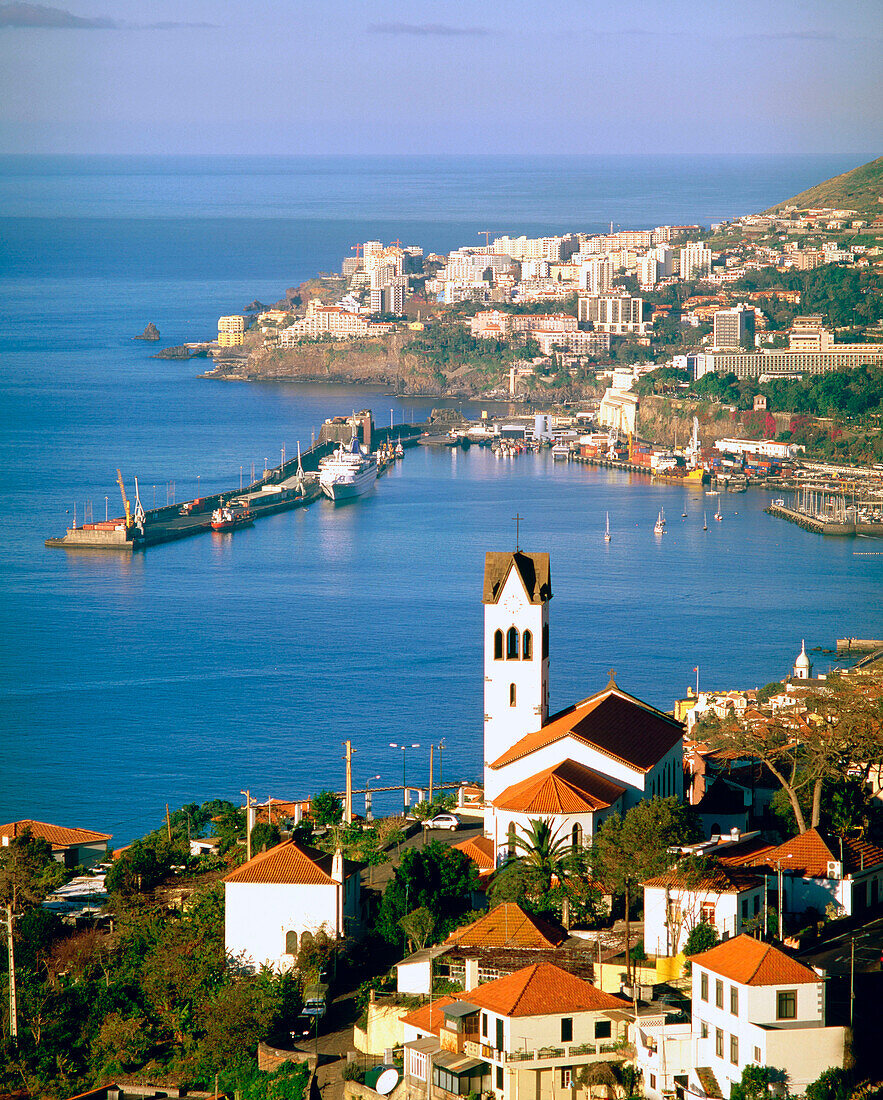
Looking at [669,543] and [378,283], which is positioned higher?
[378,283]

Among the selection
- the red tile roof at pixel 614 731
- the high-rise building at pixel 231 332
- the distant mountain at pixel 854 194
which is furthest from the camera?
the distant mountain at pixel 854 194

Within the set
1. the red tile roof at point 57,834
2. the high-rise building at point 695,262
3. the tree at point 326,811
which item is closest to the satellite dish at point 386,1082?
the tree at point 326,811

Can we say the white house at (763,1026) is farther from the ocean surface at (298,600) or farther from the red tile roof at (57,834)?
the ocean surface at (298,600)

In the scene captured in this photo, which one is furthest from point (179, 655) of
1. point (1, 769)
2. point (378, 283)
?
point (378, 283)

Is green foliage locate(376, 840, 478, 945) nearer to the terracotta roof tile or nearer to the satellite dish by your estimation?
the satellite dish

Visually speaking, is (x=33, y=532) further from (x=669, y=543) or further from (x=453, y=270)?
(x=453, y=270)
